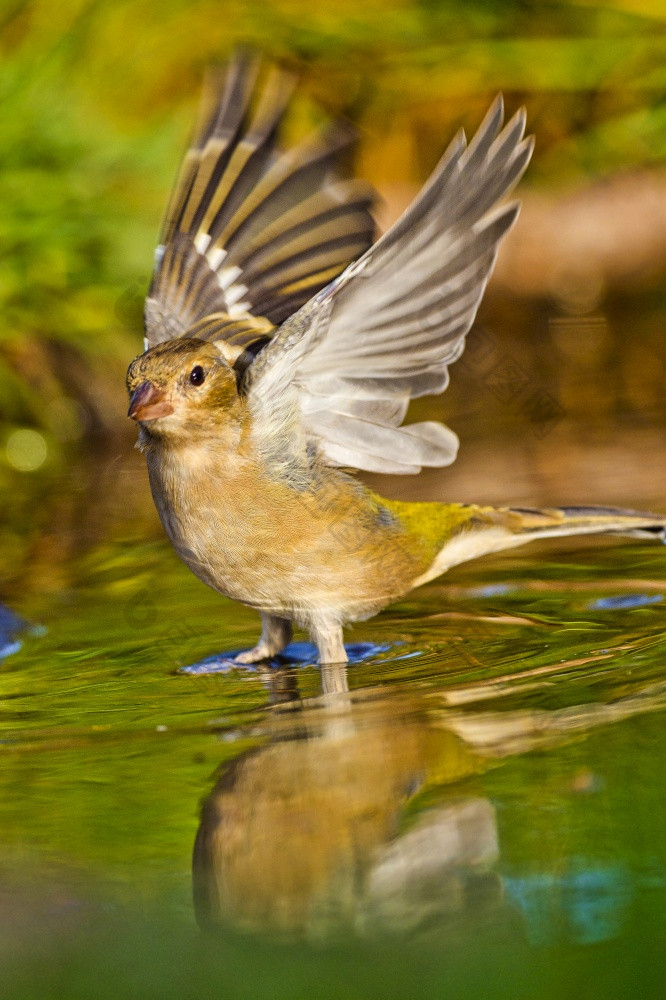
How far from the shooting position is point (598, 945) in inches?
94.7

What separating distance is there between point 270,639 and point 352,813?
1.81 metres

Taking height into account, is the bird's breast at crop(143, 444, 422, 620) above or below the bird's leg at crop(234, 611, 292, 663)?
above

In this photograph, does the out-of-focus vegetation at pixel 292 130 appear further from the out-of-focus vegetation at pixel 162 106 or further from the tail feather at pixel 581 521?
the tail feather at pixel 581 521

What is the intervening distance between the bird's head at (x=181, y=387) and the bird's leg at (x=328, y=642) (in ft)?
2.23

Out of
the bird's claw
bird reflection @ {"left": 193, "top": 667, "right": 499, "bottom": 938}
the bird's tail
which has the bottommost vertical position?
bird reflection @ {"left": 193, "top": 667, "right": 499, "bottom": 938}

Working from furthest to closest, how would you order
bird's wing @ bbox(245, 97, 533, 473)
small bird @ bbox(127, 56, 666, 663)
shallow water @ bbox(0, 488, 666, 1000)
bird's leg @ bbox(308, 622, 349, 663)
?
bird's leg @ bbox(308, 622, 349, 663)
small bird @ bbox(127, 56, 666, 663)
bird's wing @ bbox(245, 97, 533, 473)
shallow water @ bbox(0, 488, 666, 1000)

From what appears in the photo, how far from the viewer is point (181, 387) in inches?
176

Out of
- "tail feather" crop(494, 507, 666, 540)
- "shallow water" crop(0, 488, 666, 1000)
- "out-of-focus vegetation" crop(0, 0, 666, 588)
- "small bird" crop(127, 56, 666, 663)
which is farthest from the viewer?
"out-of-focus vegetation" crop(0, 0, 666, 588)

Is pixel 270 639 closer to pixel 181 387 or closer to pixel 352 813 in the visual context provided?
pixel 181 387

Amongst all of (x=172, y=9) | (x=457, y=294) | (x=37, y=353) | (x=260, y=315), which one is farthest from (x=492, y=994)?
(x=172, y=9)

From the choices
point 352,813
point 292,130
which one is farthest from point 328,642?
point 292,130

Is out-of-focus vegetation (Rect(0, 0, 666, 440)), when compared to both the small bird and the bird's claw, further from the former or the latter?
the bird's claw

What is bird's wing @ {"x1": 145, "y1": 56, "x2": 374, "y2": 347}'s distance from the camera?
15.3 feet

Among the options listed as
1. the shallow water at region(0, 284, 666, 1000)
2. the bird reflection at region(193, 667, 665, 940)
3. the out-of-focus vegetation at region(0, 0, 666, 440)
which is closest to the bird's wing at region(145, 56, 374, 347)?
the shallow water at region(0, 284, 666, 1000)
